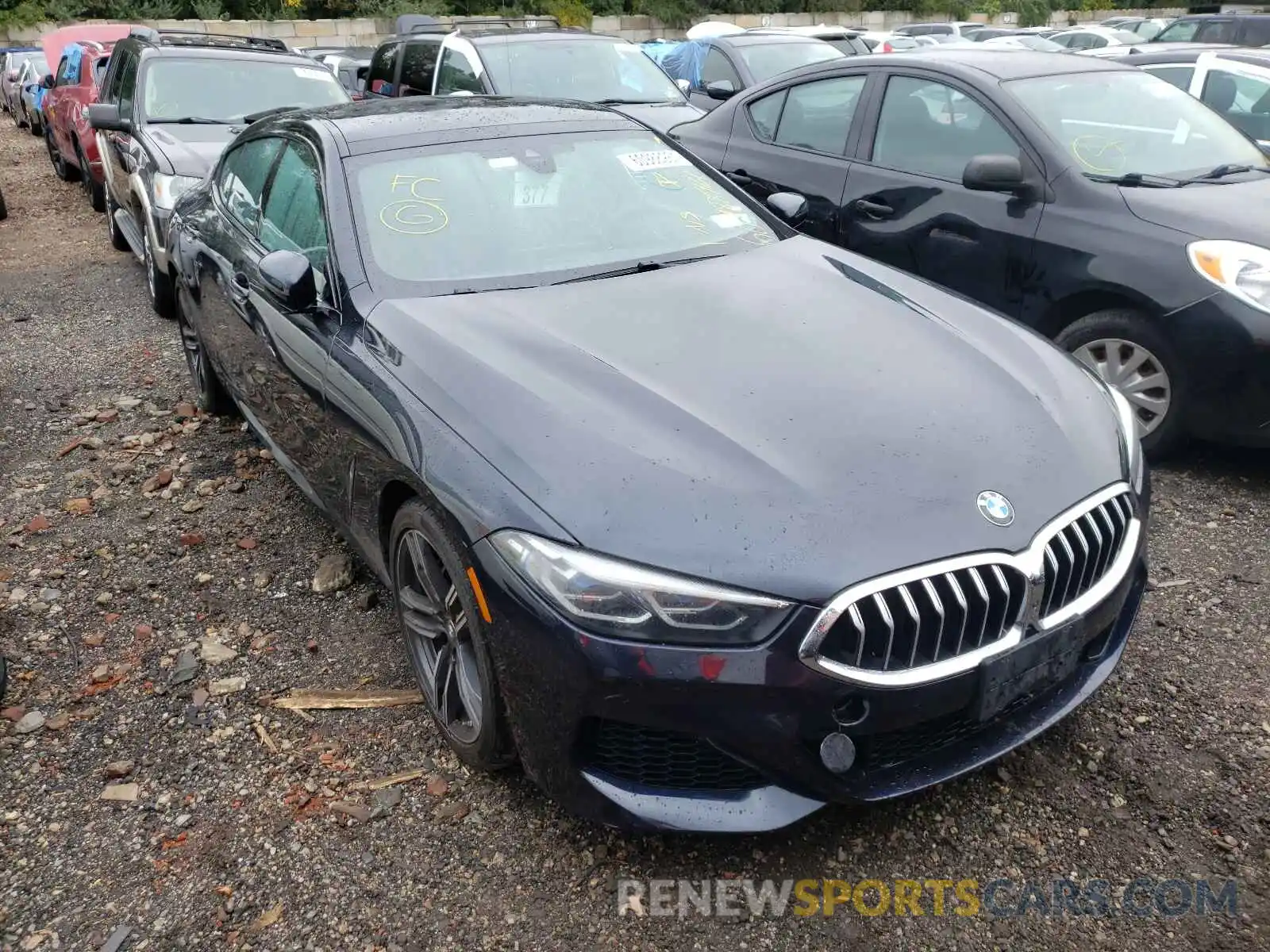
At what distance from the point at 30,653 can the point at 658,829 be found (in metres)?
2.37

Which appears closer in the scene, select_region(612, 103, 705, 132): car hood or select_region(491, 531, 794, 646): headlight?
select_region(491, 531, 794, 646): headlight

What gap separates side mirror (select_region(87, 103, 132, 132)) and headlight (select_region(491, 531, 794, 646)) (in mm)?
6795

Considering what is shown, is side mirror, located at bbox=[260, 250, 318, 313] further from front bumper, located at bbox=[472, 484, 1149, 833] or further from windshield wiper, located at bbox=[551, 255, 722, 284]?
front bumper, located at bbox=[472, 484, 1149, 833]

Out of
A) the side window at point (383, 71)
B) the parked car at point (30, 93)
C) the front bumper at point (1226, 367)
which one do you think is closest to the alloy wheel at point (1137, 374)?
the front bumper at point (1226, 367)

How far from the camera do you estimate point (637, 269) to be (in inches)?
128

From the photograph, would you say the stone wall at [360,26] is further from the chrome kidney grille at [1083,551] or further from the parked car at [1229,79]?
the chrome kidney grille at [1083,551]

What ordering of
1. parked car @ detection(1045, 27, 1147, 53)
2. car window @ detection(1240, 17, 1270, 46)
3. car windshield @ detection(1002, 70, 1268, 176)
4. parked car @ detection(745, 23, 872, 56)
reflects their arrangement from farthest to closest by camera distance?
parked car @ detection(1045, 27, 1147, 53)
car window @ detection(1240, 17, 1270, 46)
parked car @ detection(745, 23, 872, 56)
car windshield @ detection(1002, 70, 1268, 176)

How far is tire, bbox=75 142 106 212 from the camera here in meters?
10.1

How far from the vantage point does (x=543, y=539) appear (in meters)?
2.13

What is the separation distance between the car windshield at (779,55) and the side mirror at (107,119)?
19.3ft

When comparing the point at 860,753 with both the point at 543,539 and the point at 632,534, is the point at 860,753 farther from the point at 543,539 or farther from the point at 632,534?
the point at 543,539

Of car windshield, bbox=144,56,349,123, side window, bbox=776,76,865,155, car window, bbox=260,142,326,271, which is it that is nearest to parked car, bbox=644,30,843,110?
car windshield, bbox=144,56,349,123

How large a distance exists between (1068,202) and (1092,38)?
2082 centimetres

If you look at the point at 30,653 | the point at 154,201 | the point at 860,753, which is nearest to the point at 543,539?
the point at 860,753
